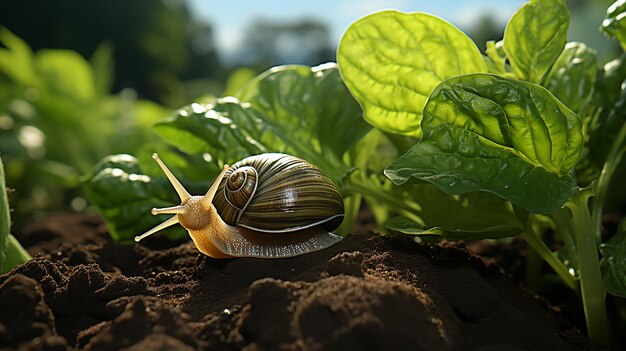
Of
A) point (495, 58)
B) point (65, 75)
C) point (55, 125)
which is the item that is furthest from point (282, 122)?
point (55, 125)

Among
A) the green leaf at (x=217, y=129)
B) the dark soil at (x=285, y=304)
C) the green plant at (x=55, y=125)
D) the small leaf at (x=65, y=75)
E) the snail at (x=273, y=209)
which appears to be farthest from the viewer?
the small leaf at (x=65, y=75)

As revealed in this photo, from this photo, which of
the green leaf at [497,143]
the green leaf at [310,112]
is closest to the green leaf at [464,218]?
the green leaf at [497,143]

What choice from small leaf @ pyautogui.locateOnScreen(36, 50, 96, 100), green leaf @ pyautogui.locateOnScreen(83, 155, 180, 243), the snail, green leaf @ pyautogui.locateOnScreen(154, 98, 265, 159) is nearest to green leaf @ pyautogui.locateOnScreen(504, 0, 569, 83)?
the snail

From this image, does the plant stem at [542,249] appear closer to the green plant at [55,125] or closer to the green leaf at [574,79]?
the green leaf at [574,79]

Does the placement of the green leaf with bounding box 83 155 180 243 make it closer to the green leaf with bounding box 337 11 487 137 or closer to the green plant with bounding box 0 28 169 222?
the green leaf with bounding box 337 11 487 137

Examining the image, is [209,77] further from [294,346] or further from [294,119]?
[294,346]

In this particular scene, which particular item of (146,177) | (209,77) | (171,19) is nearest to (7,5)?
(171,19)
